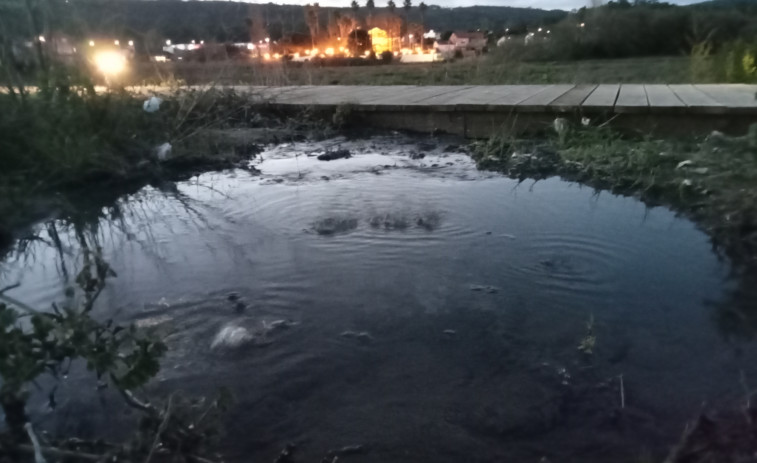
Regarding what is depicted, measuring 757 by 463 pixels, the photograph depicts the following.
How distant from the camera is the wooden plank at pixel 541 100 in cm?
528

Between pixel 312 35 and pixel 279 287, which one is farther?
pixel 312 35

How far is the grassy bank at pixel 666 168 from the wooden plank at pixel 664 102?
0.27m

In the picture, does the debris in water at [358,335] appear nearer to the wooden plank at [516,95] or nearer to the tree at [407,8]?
the wooden plank at [516,95]

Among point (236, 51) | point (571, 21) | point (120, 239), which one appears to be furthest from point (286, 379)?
point (571, 21)

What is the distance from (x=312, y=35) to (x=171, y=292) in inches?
884

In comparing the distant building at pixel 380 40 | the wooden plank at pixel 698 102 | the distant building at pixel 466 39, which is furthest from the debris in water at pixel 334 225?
the distant building at pixel 380 40

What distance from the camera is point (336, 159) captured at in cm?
507

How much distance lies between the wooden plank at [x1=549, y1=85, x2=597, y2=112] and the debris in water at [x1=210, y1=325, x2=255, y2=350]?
369cm

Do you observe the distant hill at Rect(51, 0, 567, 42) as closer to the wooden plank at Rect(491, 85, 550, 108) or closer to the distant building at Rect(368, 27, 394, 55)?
the distant building at Rect(368, 27, 394, 55)

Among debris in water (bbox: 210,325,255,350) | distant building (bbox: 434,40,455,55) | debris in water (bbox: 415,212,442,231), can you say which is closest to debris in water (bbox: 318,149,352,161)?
debris in water (bbox: 415,212,442,231)

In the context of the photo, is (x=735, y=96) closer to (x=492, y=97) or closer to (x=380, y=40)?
(x=492, y=97)

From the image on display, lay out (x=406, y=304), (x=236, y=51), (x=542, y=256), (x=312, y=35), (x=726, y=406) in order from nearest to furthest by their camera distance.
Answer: (x=726, y=406) < (x=406, y=304) < (x=542, y=256) < (x=236, y=51) < (x=312, y=35)

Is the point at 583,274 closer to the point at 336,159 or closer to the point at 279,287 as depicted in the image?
the point at 279,287

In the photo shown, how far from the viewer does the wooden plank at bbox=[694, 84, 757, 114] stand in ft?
14.9
